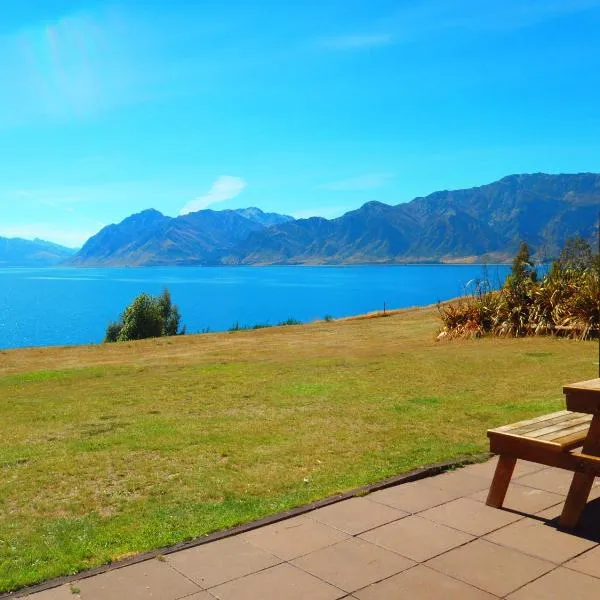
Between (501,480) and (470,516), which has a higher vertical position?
(501,480)

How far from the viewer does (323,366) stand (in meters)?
11.7

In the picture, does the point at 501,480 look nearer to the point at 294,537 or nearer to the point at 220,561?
the point at 294,537

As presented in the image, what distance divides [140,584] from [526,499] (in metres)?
2.62

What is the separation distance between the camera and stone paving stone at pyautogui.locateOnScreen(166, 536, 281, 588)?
3.27 m

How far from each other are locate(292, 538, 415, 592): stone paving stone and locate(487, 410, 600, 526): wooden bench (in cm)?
109

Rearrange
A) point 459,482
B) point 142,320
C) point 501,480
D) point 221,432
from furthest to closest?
1. point 142,320
2. point 221,432
3. point 459,482
4. point 501,480

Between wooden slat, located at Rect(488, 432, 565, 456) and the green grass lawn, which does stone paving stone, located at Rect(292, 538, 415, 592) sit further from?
wooden slat, located at Rect(488, 432, 565, 456)

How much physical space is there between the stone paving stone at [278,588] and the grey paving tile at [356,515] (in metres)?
0.65

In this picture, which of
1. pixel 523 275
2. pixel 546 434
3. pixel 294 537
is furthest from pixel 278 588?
pixel 523 275

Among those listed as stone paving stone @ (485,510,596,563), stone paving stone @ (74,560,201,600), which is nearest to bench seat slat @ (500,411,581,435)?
stone paving stone @ (485,510,596,563)

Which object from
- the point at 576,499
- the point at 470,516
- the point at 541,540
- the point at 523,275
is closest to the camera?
the point at 541,540

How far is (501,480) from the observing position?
13.8 ft

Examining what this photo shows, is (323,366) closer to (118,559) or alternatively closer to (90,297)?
(118,559)

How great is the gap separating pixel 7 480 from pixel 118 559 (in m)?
2.26
